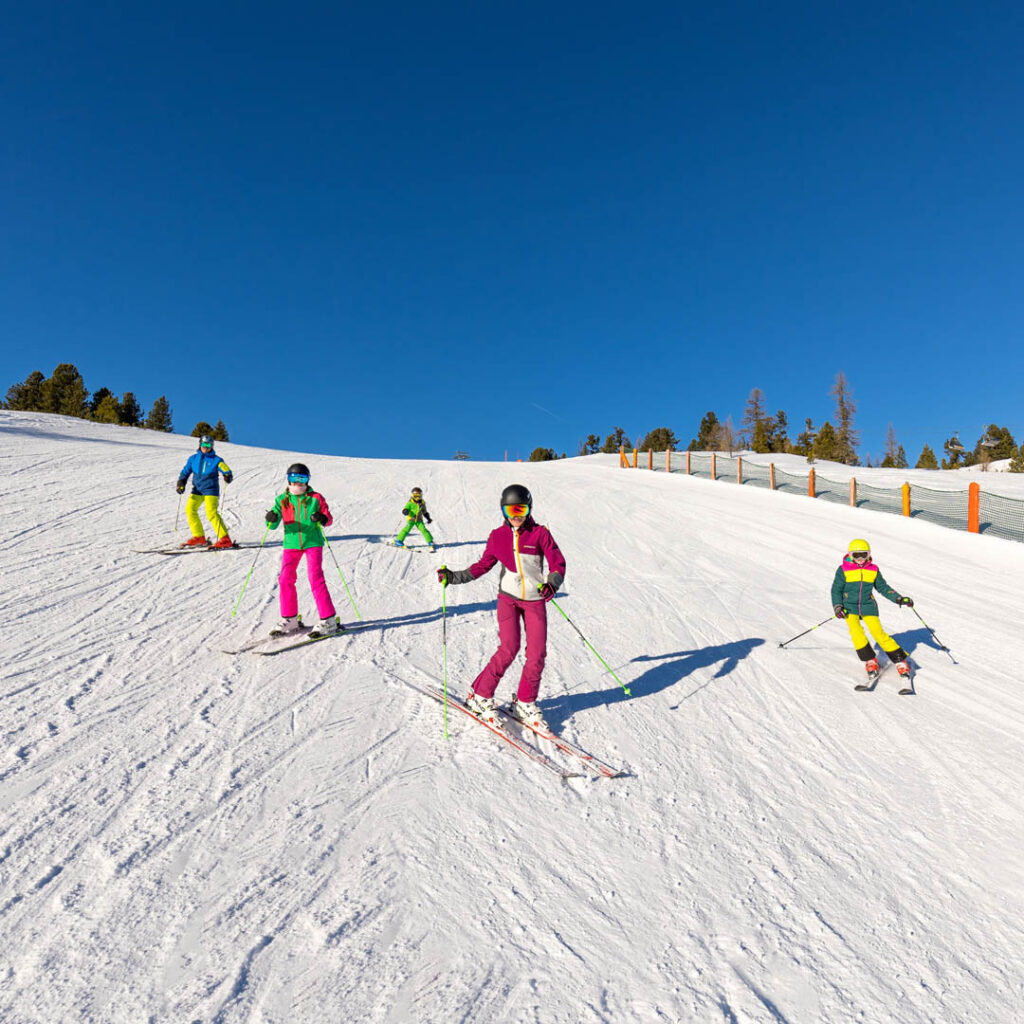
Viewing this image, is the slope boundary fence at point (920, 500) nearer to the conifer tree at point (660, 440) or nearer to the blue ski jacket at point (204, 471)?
the blue ski jacket at point (204, 471)

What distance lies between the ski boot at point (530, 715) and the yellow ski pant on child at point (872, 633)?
383cm

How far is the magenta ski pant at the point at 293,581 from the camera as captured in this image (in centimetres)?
641

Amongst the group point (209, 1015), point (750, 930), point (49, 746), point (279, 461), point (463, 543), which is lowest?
point (750, 930)

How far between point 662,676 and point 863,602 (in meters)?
2.49

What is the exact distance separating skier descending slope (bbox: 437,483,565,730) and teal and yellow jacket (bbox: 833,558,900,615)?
4.02 m

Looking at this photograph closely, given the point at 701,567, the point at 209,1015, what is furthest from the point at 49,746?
the point at 701,567

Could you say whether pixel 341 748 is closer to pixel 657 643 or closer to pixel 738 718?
pixel 738 718

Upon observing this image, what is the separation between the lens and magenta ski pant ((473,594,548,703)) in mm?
4660

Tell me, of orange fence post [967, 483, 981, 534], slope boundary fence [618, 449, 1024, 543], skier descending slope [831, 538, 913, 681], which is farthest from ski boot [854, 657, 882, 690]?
orange fence post [967, 483, 981, 534]

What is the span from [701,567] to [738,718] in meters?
6.29

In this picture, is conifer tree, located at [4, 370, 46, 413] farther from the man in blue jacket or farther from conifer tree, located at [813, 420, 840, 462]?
conifer tree, located at [813, 420, 840, 462]

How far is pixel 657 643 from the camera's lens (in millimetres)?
7297

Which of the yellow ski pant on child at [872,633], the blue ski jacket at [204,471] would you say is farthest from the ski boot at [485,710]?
the blue ski jacket at [204,471]

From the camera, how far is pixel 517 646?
4.83 meters
